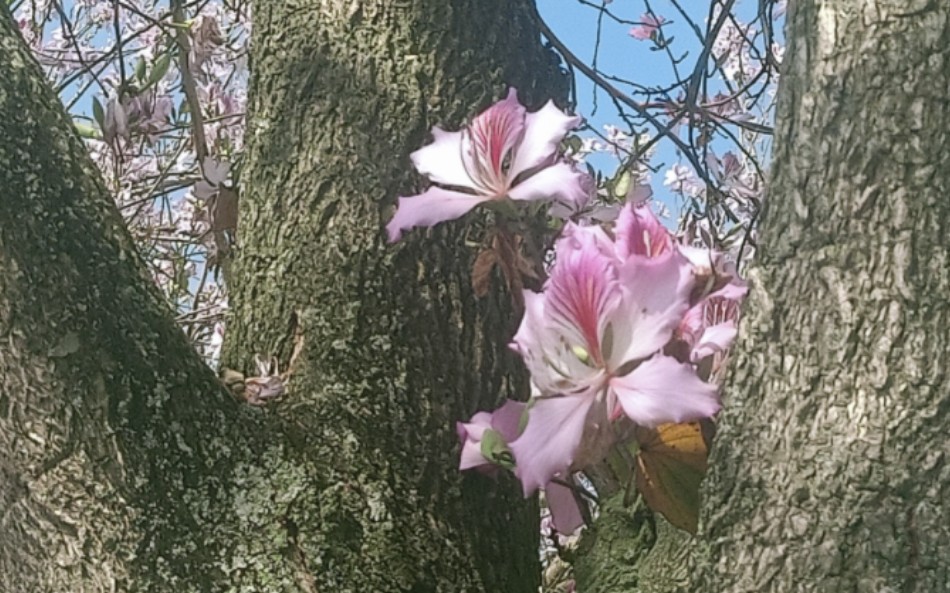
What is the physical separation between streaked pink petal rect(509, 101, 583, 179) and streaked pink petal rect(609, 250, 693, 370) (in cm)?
11

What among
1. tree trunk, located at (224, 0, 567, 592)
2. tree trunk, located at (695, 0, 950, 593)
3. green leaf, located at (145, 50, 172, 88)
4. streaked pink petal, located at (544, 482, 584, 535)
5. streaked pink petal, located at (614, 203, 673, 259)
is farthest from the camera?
green leaf, located at (145, 50, 172, 88)

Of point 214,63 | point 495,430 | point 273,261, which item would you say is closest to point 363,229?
point 273,261

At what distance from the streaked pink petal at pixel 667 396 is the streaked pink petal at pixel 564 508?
0.65 feet

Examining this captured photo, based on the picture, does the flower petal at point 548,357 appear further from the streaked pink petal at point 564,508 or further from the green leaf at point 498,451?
the streaked pink petal at point 564,508

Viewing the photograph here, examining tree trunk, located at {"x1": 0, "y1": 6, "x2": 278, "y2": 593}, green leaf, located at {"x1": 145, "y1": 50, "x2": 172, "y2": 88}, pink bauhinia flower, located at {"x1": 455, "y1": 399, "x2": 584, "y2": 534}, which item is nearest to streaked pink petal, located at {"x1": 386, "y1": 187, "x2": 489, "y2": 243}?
pink bauhinia flower, located at {"x1": 455, "y1": 399, "x2": 584, "y2": 534}

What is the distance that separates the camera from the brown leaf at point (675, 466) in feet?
1.85

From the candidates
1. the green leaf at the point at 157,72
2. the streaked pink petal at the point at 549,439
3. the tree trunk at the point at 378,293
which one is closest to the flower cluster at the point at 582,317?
the streaked pink petal at the point at 549,439

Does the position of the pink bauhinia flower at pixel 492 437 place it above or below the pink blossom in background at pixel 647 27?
below

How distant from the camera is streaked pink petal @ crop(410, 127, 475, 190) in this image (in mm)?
617

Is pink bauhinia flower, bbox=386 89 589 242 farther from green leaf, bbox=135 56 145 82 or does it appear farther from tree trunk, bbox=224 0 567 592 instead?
green leaf, bbox=135 56 145 82

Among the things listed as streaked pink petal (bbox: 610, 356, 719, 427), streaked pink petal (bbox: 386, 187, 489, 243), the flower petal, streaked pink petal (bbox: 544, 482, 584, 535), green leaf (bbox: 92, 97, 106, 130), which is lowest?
streaked pink petal (bbox: 544, 482, 584, 535)

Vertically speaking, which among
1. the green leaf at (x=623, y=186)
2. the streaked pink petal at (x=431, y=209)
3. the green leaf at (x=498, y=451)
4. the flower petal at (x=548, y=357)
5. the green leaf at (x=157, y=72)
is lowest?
the green leaf at (x=498, y=451)

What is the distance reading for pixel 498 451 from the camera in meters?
0.58

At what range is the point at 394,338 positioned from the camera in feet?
2.77
